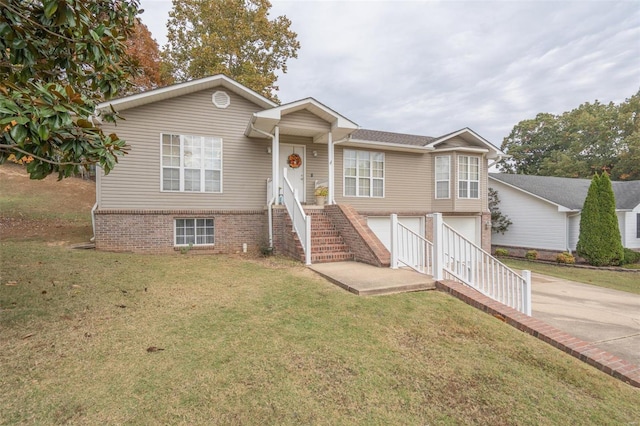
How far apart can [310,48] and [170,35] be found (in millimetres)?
8315

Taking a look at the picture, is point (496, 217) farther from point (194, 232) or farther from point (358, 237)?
point (194, 232)

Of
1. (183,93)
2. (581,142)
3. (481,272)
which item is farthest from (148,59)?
(581,142)

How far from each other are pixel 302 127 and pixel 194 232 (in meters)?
4.79

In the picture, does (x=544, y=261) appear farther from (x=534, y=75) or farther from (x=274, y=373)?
(x=274, y=373)

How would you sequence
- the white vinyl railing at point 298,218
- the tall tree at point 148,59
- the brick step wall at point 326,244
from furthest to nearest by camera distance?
the tall tree at point 148,59 < the brick step wall at point 326,244 < the white vinyl railing at point 298,218

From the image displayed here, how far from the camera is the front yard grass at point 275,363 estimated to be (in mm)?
2535

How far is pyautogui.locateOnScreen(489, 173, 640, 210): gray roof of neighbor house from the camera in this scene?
16.7 meters

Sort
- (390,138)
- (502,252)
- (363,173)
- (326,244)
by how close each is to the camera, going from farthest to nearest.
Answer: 1. (502,252)
2. (390,138)
3. (363,173)
4. (326,244)

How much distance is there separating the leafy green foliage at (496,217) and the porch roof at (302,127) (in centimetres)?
1240

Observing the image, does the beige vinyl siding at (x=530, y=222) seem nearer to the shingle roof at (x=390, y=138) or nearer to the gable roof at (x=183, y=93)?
the shingle roof at (x=390, y=138)

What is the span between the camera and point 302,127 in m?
9.71

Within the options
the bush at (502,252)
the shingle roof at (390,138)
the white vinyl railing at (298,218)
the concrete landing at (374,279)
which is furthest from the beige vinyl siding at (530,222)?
the white vinyl railing at (298,218)

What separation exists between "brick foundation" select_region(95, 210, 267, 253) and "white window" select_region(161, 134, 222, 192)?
2.86 ft

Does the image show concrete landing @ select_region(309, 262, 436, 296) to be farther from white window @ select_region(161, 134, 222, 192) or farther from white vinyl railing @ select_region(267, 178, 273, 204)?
white window @ select_region(161, 134, 222, 192)
